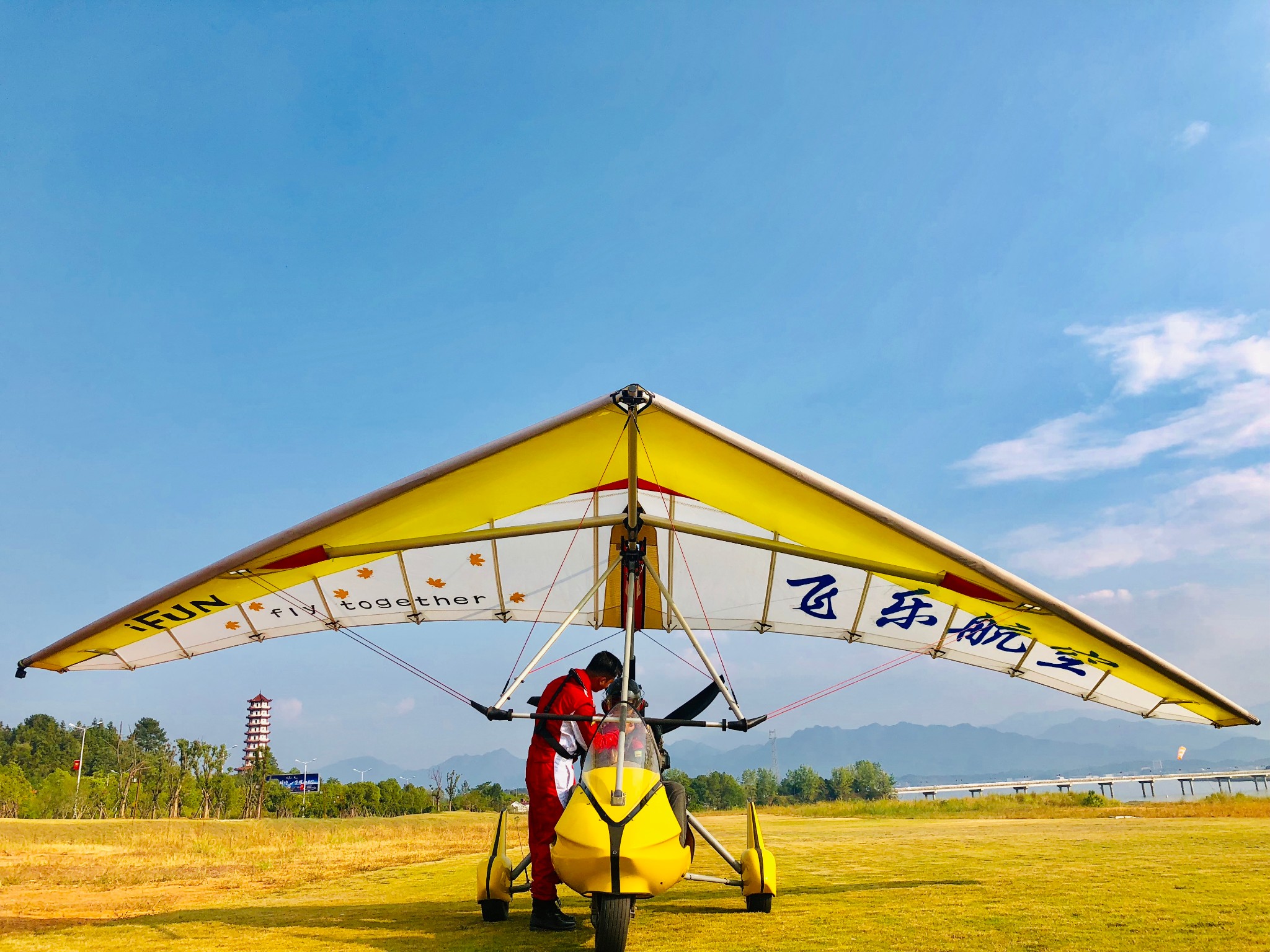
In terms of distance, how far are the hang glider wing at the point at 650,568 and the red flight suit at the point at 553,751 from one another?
1.01 metres

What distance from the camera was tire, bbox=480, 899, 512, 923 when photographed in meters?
6.80

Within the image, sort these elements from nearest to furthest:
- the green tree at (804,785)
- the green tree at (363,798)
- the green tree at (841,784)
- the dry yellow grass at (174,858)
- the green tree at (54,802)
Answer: the dry yellow grass at (174,858)
the green tree at (54,802)
the green tree at (363,798)
the green tree at (804,785)
the green tree at (841,784)

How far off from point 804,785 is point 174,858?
99.9 metres

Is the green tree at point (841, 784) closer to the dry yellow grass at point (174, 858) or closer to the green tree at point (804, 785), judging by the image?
the green tree at point (804, 785)

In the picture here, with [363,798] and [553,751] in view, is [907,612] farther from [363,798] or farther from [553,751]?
[363,798]

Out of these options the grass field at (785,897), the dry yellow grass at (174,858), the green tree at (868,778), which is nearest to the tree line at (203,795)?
the dry yellow grass at (174,858)

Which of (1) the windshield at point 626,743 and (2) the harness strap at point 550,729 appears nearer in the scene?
(1) the windshield at point 626,743

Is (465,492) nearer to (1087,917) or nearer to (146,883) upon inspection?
(1087,917)

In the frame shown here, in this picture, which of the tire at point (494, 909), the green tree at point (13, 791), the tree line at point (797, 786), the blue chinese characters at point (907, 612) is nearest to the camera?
the tire at point (494, 909)

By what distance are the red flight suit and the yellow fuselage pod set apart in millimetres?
1414

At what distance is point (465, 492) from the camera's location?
7.62m

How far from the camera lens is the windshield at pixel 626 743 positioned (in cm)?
537

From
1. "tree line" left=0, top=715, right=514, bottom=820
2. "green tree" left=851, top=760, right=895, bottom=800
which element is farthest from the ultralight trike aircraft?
"green tree" left=851, top=760, right=895, bottom=800

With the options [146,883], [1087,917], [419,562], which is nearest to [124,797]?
[146,883]
